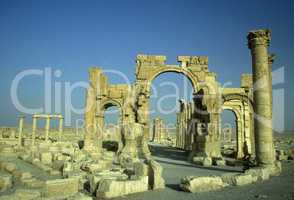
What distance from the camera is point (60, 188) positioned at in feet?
21.8

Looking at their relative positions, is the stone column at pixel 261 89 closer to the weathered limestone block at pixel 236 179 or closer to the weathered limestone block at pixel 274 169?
the weathered limestone block at pixel 274 169

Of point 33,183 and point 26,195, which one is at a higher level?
point 26,195

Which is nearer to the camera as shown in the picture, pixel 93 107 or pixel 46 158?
pixel 46 158

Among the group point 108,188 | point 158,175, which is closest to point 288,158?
point 158,175

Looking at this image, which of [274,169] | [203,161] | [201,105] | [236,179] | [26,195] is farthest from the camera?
[201,105]

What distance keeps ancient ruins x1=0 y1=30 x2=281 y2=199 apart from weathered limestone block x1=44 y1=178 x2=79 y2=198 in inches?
0.9

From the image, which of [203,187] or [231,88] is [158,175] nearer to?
[203,187]

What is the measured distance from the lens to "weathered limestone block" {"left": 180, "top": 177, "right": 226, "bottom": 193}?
7108 millimetres

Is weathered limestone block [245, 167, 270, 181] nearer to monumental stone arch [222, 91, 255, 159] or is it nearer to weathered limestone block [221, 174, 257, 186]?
weathered limestone block [221, 174, 257, 186]

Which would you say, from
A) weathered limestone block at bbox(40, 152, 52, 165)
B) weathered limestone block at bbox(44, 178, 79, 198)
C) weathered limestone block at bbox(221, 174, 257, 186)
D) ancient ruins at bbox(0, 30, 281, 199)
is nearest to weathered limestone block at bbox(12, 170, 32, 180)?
ancient ruins at bbox(0, 30, 281, 199)

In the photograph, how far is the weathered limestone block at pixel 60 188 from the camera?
649cm

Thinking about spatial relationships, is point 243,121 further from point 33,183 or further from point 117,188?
point 117,188

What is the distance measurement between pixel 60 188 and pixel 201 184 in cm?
363

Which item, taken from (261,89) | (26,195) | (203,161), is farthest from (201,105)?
Result: (26,195)
